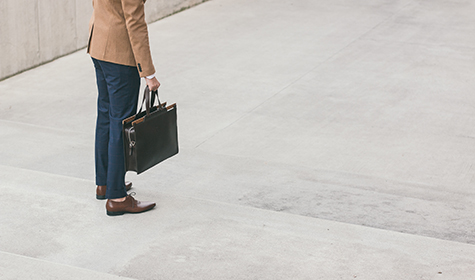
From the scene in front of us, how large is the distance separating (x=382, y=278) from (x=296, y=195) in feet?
5.82

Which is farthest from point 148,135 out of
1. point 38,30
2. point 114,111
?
point 38,30

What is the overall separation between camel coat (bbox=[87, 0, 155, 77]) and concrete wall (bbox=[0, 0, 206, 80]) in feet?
15.3

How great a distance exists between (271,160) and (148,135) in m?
2.10

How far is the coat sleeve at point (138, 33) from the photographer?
3.52m

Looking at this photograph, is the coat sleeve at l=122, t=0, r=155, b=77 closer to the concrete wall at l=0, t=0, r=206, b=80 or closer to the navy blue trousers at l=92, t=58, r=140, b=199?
the navy blue trousers at l=92, t=58, r=140, b=199

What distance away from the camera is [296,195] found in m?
4.93

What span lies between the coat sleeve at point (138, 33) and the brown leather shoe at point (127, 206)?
0.83 m

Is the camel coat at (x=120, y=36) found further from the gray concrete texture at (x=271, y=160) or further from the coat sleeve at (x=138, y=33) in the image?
the gray concrete texture at (x=271, y=160)

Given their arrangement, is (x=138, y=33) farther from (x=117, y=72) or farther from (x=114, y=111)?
(x=114, y=111)

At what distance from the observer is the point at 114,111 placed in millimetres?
3797

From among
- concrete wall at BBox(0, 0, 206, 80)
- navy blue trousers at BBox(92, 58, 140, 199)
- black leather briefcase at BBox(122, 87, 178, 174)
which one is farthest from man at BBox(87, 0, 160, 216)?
concrete wall at BBox(0, 0, 206, 80)

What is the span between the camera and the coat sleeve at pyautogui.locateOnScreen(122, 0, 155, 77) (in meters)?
3.52

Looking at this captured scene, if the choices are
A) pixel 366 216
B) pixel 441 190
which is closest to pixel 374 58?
pixel 441 190

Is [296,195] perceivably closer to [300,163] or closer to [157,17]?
[300,163]
